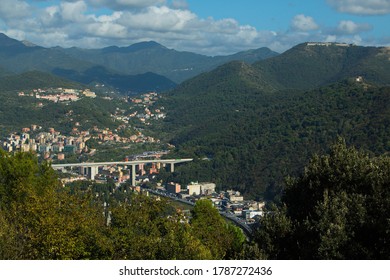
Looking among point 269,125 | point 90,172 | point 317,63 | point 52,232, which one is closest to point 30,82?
point 317,63

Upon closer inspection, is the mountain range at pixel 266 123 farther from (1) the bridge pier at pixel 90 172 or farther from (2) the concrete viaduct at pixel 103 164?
(1) the bridge pier at pixel 90 172

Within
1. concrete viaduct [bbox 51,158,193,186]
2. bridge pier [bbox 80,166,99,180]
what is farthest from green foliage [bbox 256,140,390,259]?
bridge pier [bbox 80,166,99,180]

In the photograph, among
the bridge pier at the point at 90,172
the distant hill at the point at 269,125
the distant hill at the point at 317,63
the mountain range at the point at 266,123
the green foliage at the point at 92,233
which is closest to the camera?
the green foliage at the point at 92,233

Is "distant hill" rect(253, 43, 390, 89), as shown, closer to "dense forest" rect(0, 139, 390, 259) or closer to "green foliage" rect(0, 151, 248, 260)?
"dense forest" rect(0, 139, 390, 259)

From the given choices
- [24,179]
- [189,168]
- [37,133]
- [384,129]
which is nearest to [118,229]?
[24,179]

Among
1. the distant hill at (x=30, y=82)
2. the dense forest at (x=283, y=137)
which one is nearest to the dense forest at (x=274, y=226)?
the dense forest at (x=283, y=137)

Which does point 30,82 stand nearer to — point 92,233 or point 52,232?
point 92,233
